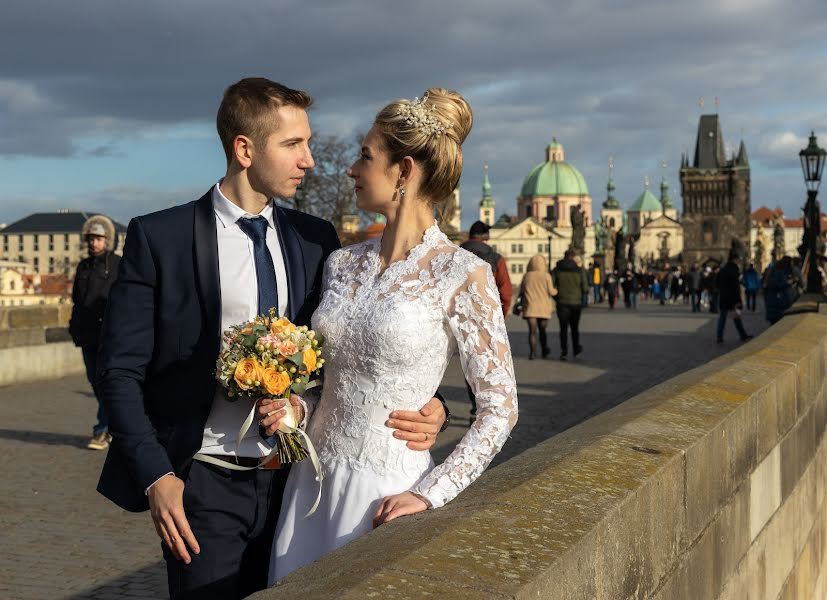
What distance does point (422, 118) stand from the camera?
3.21 meters

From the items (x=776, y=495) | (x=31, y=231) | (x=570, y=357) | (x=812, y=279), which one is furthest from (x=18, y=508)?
(x=31, y=231)

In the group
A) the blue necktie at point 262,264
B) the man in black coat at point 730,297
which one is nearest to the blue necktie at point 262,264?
the blue necktie at point 262,264

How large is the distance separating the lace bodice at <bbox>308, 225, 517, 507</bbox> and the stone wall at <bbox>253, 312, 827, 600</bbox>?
183mm

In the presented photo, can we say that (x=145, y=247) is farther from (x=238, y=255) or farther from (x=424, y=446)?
(x=424, y=446)

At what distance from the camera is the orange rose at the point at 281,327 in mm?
3041

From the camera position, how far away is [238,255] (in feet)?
10.9

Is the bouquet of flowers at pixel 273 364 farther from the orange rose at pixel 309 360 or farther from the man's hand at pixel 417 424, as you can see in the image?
the man's hand at pixel 417 424

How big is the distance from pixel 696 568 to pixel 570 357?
51.1 feet

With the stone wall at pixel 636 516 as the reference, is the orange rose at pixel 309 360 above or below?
above

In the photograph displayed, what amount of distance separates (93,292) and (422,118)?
7176 millimetres

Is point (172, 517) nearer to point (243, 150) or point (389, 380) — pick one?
point (389, 380)

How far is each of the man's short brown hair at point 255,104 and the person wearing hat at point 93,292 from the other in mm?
6726

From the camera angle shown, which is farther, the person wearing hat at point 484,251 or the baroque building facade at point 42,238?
the baroque building facade at point 42,238

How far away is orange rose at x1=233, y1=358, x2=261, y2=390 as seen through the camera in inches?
117
